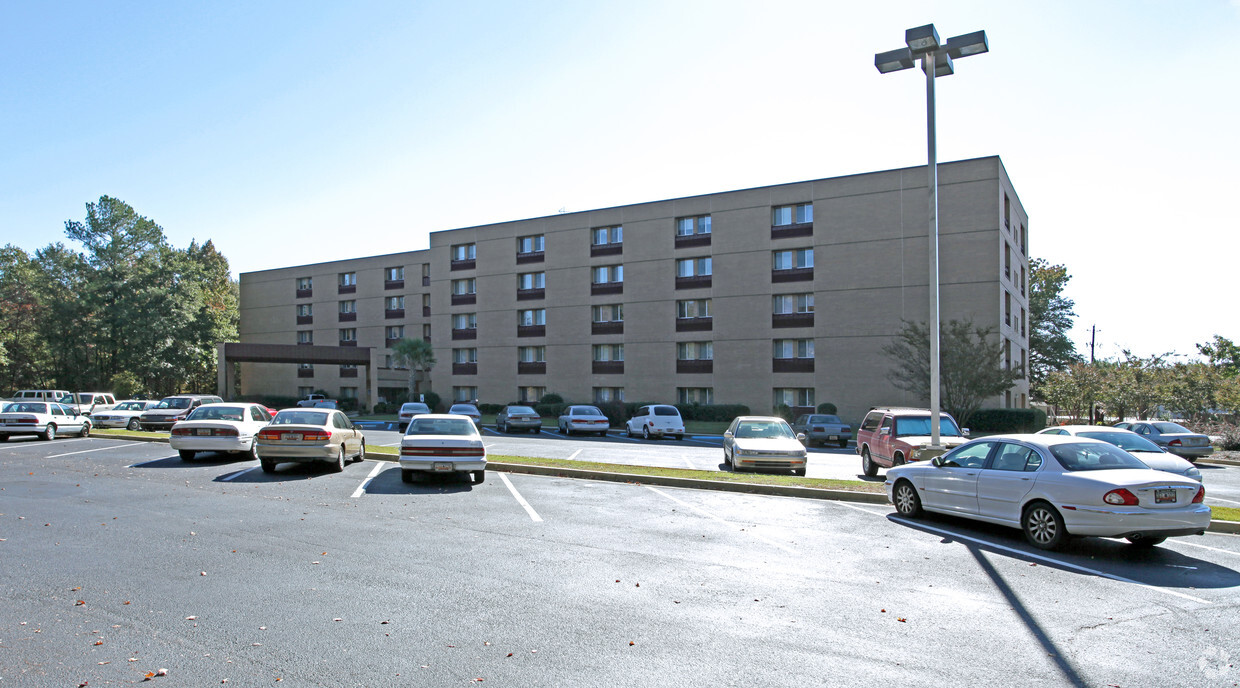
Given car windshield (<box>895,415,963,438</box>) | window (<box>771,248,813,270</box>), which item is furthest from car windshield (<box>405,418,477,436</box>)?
window (<box>771,248,813,270</box>)

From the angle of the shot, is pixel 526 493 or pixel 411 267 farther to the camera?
pixel 411 267

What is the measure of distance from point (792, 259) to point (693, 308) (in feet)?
→ 22.3

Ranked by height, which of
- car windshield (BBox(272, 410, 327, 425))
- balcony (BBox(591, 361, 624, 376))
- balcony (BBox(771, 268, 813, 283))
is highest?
balcony (BBox(771, 268, 813, 283))

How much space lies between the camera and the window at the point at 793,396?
41688 mm

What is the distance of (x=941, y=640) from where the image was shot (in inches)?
218

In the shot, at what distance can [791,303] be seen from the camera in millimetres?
42250

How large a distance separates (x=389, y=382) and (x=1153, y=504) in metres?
55.5

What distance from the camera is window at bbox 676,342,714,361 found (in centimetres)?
4481

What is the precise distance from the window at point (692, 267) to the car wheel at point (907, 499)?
34.1 metres

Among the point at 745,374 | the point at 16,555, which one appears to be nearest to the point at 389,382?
the point at 745,374

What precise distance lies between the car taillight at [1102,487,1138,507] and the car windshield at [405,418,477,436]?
1064 cm

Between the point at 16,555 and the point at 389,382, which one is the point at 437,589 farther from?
the point at 389,382

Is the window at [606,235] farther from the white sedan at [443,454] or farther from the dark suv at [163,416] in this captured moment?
the white sedan at [443,454]

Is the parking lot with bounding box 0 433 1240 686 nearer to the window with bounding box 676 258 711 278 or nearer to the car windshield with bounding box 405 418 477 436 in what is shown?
the car windshield with bounding box 405 418 477 436
